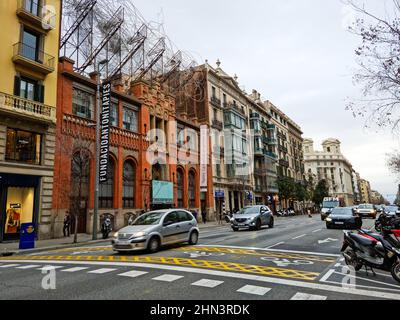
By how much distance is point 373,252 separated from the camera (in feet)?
25.1

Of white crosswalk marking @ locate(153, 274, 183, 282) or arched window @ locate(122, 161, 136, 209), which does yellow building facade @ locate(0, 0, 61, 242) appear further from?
white crosswalk marking @ locate(153, 274, 183, 282)

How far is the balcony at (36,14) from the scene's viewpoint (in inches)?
784

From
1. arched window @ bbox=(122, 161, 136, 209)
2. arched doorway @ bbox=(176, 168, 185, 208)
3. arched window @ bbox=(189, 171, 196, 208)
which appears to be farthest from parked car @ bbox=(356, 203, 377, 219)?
arched window @ bbox=(122, 161, 136, 209)

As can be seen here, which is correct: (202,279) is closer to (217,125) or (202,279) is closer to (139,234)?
(139,234)

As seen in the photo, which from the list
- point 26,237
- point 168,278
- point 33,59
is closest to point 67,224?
point 26,237

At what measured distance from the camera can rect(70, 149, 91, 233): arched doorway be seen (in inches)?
729

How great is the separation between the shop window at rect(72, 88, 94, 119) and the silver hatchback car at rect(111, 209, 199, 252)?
1450 cm

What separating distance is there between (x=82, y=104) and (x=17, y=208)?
9.25 meters

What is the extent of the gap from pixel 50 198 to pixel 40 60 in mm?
9237

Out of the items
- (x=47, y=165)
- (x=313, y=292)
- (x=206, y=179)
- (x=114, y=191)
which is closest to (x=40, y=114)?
(x=47, y=165)

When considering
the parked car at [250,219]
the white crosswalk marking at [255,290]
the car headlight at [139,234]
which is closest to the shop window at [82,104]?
the parked car at [250,219]

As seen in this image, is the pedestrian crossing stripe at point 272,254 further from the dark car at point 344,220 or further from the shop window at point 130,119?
the shop window at point 130,119

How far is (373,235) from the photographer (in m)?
8.06
